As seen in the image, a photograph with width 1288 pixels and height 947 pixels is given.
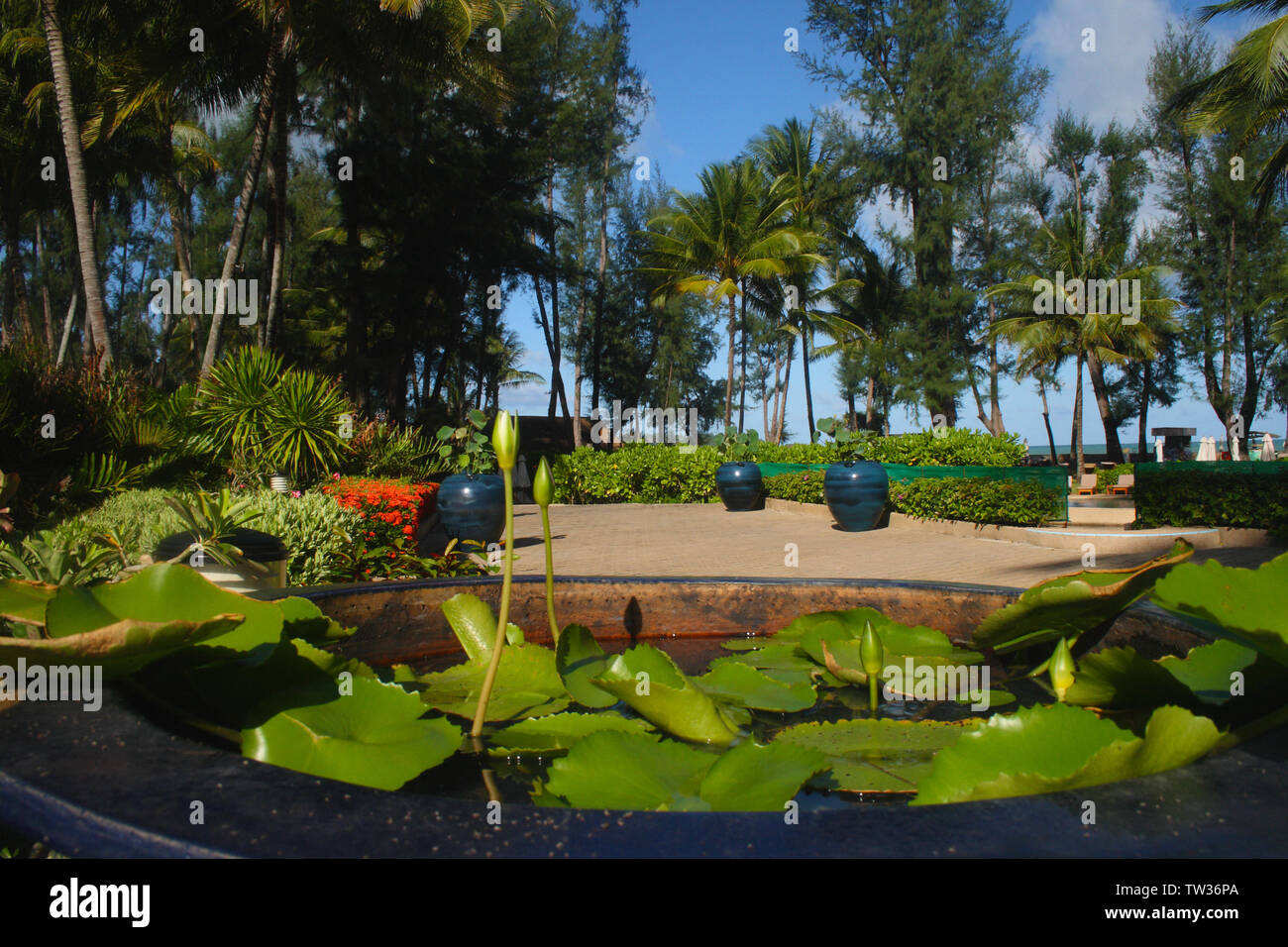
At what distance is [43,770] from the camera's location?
2.60 feet

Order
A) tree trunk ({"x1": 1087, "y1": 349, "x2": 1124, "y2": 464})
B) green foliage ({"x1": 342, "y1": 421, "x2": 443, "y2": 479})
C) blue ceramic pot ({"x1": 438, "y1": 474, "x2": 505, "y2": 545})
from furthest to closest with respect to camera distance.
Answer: tree trunk ({"x1": 1087, "y1": 349, "x2": 1124, "y2": 464}) → green foliage ({"x1": 342, "y1": 421, "x2": 443, "y2": 479}) → blue ceramic pot ({"x1": 438, "y1": 474, "x2": 505, "y2": 545})

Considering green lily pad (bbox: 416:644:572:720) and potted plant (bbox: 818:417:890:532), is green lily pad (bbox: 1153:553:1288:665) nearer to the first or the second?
green lily pad (bbox: 416:644:572:720)

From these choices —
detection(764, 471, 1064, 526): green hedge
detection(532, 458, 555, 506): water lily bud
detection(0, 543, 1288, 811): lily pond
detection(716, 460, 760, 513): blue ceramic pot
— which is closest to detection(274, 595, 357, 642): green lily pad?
detection(0, 543, 1288, 811): lily pond

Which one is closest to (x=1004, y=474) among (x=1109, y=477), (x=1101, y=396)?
(x=1109, y=477)

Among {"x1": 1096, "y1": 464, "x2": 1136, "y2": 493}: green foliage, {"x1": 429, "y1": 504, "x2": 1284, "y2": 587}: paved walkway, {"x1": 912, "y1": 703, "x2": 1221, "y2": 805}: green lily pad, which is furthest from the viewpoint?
{"x1": 1096, "y1": 464, "x2": 1136, "y2": 493}: green foliage

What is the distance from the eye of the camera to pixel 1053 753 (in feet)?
3.34

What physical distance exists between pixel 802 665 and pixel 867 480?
31.5 ft

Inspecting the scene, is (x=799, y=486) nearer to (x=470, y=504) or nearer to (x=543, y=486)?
(x=470, y=504)

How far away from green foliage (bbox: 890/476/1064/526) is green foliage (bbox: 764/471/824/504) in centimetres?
308

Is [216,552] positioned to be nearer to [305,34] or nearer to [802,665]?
[802,665]

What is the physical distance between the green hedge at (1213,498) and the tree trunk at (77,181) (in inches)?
611

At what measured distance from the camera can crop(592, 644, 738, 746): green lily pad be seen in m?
1.37

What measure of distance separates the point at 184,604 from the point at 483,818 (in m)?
0.75

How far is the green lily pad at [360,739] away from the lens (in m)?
1.07
